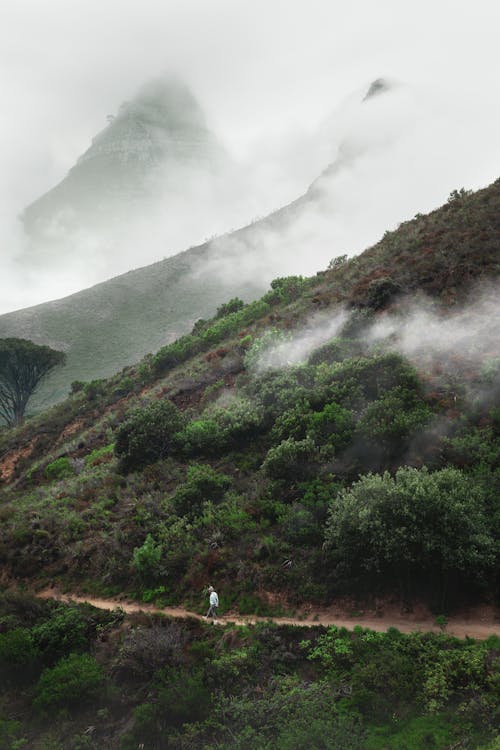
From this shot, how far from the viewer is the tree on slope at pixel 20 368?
161 ft

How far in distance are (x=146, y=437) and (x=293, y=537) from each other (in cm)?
995

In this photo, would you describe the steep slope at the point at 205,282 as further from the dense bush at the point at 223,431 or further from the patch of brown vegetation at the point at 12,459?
the patch of brown vegetation at the point at 12,459

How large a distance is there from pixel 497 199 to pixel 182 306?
5395 cm

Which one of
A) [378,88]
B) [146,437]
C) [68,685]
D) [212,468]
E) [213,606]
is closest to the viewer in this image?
[68,685]

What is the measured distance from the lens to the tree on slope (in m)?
49.2

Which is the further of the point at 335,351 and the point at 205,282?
the point at 205,282

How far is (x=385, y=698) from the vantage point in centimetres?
905

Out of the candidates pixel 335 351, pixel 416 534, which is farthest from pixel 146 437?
pixel 416 534

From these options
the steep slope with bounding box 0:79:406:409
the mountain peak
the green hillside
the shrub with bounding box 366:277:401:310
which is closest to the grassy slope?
the green hillside

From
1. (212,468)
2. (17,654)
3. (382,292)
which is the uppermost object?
(382,292)

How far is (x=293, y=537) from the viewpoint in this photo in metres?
14.5

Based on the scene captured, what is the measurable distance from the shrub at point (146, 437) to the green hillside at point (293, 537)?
3.7 inches

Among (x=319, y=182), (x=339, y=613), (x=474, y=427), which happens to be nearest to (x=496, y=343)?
(x=474, y=427)

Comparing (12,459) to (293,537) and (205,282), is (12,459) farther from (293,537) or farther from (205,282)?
(205,282)
